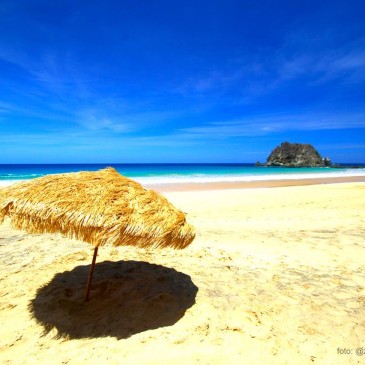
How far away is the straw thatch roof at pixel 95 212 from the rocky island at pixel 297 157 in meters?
83.5

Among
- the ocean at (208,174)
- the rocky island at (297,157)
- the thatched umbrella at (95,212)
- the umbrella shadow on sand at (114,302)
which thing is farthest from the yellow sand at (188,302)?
the rocky island at (297,157)

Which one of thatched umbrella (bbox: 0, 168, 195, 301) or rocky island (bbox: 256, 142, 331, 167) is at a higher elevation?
rocky island (bbox: 256, 142, 331, 167)

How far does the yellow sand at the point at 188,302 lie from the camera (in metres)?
2.97

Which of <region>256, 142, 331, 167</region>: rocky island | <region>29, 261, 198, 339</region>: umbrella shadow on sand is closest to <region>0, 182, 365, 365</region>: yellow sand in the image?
<region>29, 261, 198, 339</region>: umbrella shadow on sand

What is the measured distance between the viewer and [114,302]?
12.9ft

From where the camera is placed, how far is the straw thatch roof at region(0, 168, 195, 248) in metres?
2.94

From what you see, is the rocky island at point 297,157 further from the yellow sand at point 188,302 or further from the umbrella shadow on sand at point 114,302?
the umbrella shadow on sand at point 114,302

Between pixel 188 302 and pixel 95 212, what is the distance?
1.89 m

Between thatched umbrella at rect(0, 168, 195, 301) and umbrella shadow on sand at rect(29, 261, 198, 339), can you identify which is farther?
umbrella shadow on sand at rect(29, 261, 198, 339)

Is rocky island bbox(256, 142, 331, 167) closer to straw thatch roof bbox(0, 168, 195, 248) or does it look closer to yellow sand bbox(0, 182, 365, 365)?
yellow sand bbox(0, 182, 365, 365)

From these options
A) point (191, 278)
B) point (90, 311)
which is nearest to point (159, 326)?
point (90, 311)

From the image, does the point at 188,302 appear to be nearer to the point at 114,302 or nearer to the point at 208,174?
the point at 114,302

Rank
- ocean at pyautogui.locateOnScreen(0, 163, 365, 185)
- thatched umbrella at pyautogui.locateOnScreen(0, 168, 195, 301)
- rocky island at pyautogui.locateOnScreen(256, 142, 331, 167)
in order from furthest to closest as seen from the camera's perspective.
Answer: rocky island at pyautogui.locateOnScreen(256, 142, 331, 167), ocean at pyautogui.locateOnScreen(0, 163, 365, 185), thatched umbrella at pyautogui.locateOnScreen(0, 168, 195, 301)

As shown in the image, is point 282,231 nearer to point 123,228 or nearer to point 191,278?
point 191,278
